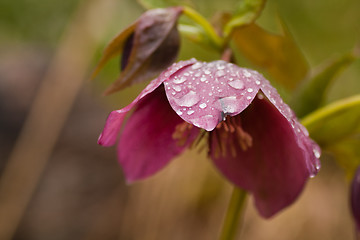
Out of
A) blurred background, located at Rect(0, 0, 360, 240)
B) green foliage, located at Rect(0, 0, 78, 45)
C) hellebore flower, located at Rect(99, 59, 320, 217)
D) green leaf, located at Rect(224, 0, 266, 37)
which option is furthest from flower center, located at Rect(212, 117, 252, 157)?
green foliage, located at Rect(0, 0, 78, 45)

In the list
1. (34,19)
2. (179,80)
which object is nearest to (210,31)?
(179,80)

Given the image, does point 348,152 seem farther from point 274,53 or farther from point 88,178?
point 88,178

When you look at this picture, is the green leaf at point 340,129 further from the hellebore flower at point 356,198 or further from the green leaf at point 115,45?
the green leaf at point 115,45

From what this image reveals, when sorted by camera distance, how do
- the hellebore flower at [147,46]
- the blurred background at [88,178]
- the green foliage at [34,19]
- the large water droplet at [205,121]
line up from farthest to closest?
the green foliage at [34,19] → the blurred background at [88,178] → the hellebore flower at [147,46] → the large water droplet at [205,121]

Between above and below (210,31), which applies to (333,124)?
below

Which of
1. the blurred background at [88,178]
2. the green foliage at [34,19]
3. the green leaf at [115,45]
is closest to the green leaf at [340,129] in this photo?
the green leaf at [115,45]

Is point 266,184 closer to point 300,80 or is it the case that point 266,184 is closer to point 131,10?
point 300,80

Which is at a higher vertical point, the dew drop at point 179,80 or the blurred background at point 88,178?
the dew drop at point 179,80
